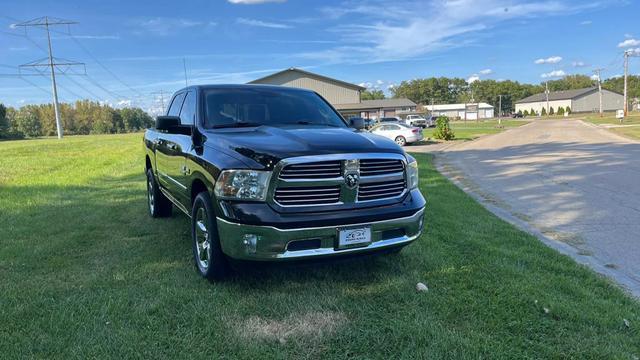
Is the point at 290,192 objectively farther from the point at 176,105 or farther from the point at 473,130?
the point at 473,130

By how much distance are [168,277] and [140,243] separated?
4.80 ft

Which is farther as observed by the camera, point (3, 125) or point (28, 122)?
point (28, 122)

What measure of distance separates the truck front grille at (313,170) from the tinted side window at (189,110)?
1.95 meters

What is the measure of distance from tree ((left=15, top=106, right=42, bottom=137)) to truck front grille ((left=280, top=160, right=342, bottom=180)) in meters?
131

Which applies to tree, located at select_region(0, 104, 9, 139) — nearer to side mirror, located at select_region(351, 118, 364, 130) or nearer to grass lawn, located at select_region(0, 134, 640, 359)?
grass lawn, located at select_region(0, 134, 640, 359)

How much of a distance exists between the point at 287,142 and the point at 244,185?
53cm

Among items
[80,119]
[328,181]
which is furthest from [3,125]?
[328,181]

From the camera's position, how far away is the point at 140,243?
5.74 meters

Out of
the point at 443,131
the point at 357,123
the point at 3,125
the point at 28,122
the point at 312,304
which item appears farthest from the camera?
the point at 28,122

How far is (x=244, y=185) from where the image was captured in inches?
147

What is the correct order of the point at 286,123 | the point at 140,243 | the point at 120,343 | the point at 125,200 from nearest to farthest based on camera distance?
the point at 120,343
the point at 286,123
the point at 140,243
the point at 125,200

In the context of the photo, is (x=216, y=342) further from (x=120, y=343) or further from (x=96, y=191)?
(x=96, y=191)

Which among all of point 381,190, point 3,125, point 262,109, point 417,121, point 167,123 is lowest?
point 381,190

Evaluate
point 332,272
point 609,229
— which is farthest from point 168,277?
point 609,229
